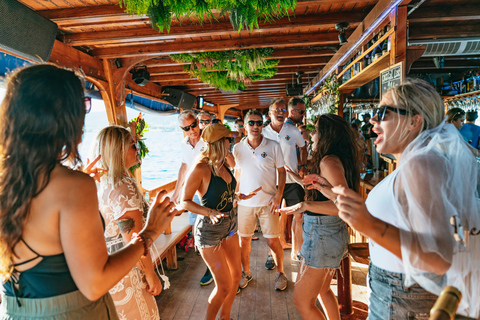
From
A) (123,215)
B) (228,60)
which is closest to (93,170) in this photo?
(123,215)

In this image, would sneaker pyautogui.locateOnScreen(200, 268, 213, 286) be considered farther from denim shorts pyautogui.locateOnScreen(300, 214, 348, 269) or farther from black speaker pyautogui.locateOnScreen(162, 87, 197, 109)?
black speaker pyautogui.locateOnScreen(162, 87, 197, 109)

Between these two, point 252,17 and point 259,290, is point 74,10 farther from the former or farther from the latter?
point 259,290

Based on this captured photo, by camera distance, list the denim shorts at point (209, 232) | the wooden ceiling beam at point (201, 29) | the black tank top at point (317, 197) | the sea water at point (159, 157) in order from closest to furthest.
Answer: the black tank top at point (317, 197), the denim shorts at point (209, 232), the wooden ceiling beam at point (201, 29), the sea water at point (159, 157)

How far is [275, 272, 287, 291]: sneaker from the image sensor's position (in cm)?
345

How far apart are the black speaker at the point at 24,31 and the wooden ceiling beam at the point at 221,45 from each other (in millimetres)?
1337

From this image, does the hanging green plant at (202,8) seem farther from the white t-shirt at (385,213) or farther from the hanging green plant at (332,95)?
the hanging green plant at (332,95)

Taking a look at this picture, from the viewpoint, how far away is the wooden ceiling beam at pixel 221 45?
4578mm

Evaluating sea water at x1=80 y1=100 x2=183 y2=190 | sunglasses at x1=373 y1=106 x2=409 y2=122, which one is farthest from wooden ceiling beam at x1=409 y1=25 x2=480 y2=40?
sea water at x1=80 y1=100 x2=183 y2=190

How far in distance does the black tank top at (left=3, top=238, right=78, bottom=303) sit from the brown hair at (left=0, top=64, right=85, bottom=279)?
2.3 inches

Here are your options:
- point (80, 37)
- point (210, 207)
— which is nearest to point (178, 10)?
point (210, 207)

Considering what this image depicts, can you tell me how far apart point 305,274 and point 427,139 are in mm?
1320

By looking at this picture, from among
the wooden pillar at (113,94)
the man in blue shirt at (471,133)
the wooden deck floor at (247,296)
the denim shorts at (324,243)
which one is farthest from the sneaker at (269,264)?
the man in blue shirt at (471,133)

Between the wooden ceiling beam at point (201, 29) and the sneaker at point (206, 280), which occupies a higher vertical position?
the wooden ceiling beam at point (201, 29)

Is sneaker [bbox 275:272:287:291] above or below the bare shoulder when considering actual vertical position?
below
